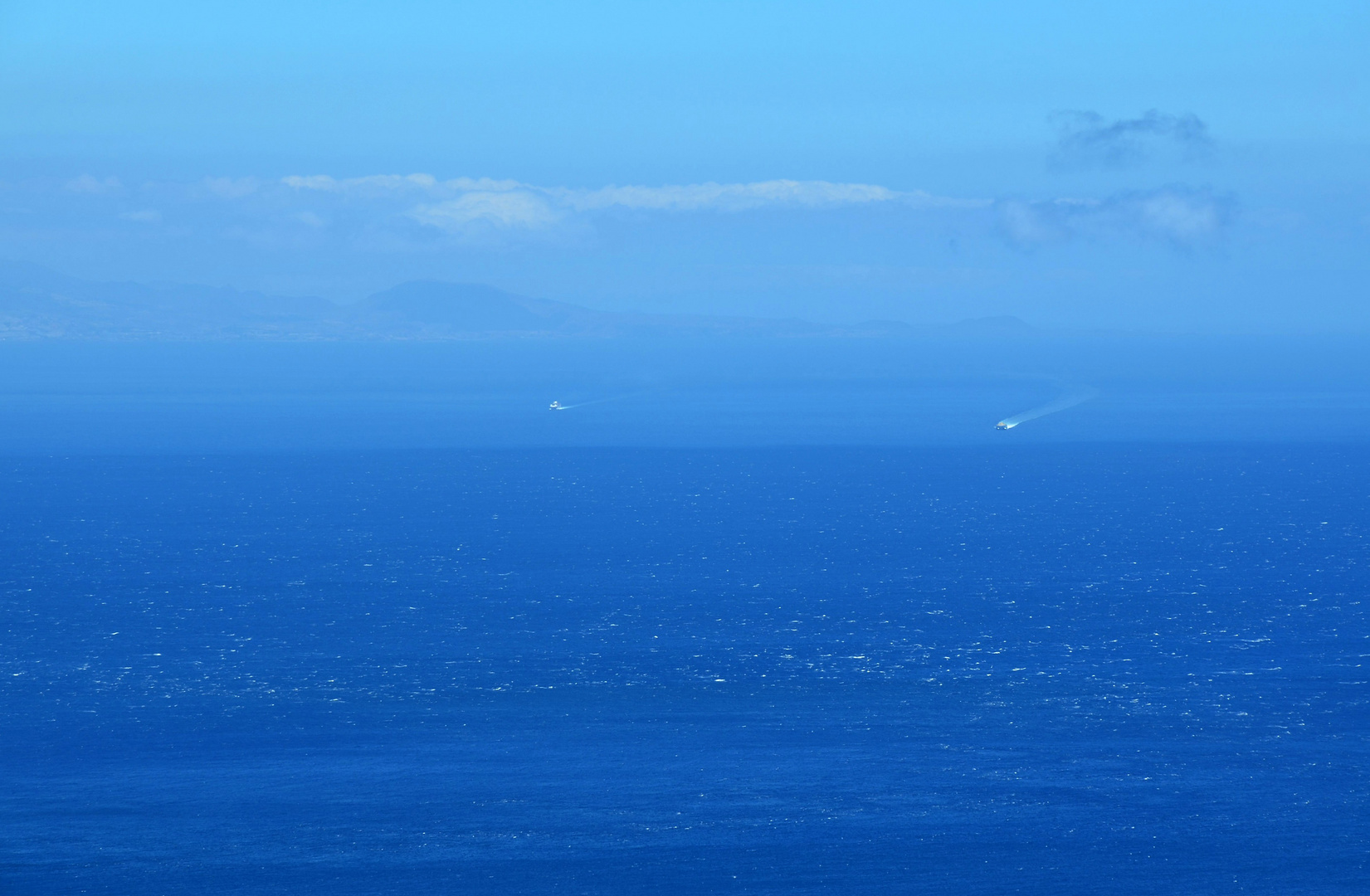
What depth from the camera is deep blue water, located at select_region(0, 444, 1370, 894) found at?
5056 centimetres

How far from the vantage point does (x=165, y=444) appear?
16912cm

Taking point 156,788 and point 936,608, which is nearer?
point 156,788

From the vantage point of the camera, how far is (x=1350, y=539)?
103438 mm

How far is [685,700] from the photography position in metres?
65.7

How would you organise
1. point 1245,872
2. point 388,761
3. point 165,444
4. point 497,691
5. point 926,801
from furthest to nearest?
point 165,444
point 497,691
point 388,761
point 926,801
point 1245,872

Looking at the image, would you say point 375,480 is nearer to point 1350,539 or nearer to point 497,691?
point 497,691

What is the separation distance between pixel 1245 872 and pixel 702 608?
38511 millimetres

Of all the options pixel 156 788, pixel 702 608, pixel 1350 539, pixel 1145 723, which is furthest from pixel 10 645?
pixel 1350 539

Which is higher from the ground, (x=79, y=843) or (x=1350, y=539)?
(x=1350, y=539)

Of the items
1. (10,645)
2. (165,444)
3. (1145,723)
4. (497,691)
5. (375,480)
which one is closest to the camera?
(1145,723)

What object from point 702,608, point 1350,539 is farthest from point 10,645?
point 1350,539

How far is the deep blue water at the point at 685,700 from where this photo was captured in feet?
166

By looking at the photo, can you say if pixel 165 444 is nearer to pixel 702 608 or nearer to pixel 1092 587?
pixel 702 608

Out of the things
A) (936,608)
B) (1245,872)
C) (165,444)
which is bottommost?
(1245,872)
